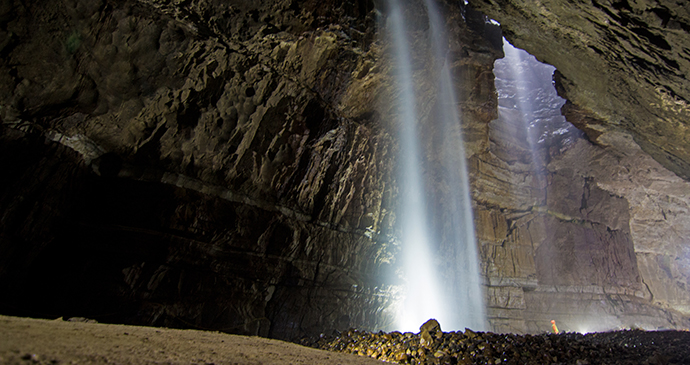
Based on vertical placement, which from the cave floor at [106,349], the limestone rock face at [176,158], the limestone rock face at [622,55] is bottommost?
the cave floor at [106,349]

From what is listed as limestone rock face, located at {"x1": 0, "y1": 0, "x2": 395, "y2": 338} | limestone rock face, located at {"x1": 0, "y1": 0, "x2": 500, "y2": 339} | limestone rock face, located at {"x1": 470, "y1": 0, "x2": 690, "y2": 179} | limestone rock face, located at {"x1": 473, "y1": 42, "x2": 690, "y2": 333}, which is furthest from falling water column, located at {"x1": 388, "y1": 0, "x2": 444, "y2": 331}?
limestone rock face, located at {"x1": 473, "y1": 42, "x2": 690, "y2": 333}

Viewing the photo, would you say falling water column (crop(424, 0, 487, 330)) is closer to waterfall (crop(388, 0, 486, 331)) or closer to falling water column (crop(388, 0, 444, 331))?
waterfall (crop(388, 0, 486, 331))

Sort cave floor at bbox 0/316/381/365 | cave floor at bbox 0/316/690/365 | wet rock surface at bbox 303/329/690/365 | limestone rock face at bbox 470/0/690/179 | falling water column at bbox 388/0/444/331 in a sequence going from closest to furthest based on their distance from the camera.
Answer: cave floor at bbox 0/316/381/365, cave floor at bbox 0/316/690/365, wet rock surface at bbox 303/329/690/365, limestone rock face at bbox 470/0/690/179, falling water column at bbox 388/0/444/331

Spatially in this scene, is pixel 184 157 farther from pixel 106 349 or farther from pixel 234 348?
pixel 106 349

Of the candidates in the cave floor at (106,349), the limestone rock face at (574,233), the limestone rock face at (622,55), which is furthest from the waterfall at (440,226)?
the cave floor at (106,349)

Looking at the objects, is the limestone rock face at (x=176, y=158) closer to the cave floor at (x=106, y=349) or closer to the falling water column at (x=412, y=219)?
the falling water column at (x=412, y=219)

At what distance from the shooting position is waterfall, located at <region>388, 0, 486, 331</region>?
34.3 feet

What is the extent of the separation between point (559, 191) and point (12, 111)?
19255mm

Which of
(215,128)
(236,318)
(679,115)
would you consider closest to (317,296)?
(236,318)

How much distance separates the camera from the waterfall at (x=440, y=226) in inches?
411

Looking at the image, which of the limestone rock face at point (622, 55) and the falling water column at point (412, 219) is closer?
the limestone rock face at point (622, 55)

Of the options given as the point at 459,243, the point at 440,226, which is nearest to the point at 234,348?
the point at 440,226

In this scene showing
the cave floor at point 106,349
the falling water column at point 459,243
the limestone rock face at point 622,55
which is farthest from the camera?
the falling water column at point 459,243

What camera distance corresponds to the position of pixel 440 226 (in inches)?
560
